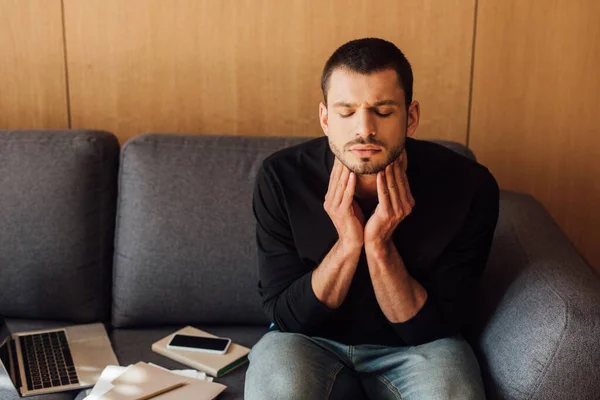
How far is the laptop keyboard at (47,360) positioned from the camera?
66.6 inches

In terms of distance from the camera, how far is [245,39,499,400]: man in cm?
150

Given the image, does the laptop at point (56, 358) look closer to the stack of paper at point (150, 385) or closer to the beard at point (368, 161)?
the stack of paper at point (150, 385)

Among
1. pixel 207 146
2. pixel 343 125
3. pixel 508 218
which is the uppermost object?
pixel 343 125

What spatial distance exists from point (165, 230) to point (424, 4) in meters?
1.06

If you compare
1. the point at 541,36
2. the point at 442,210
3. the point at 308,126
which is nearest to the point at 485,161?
the point at 541,36

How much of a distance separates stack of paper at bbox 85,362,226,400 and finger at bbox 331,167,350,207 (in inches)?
20.0

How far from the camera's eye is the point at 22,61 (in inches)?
90.7

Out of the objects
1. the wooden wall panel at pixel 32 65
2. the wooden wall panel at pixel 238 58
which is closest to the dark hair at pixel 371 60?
the wooden wall panel at pixel 238 58

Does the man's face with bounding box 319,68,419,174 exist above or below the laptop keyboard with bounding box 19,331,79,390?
above

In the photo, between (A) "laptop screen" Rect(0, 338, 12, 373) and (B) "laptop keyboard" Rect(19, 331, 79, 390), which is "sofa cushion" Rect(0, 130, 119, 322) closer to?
(B) "laptop keyboard" Rect(19, 331, 79, 390)

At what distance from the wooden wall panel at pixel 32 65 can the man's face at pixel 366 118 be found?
1173 millimetres

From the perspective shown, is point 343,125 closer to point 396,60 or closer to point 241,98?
point 396,60

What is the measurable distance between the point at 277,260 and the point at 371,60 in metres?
0.52

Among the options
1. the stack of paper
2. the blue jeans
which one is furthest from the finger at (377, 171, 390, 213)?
the stack of paper
